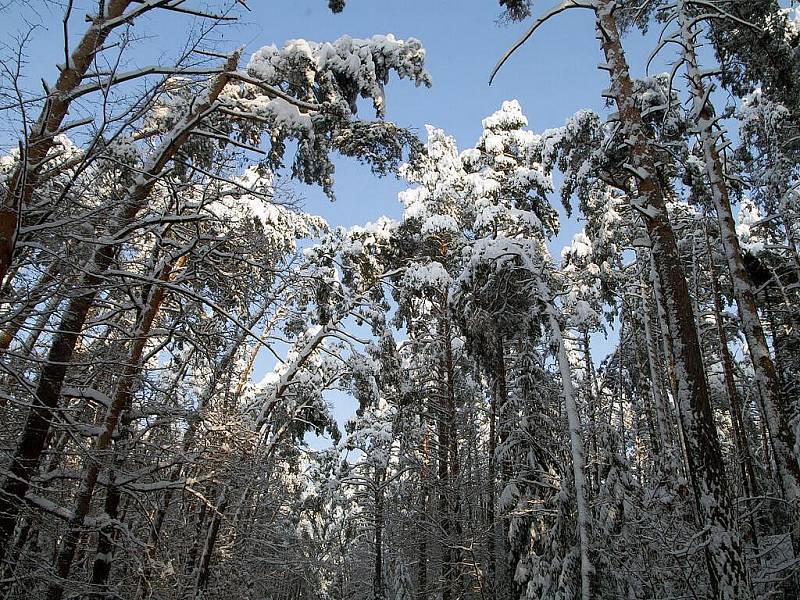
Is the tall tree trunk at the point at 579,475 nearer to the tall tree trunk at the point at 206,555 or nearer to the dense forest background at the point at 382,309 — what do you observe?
the dense forest background at the point at 382,309

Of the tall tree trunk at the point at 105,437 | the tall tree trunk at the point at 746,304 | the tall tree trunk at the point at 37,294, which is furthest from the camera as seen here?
the tall tree trunk at the point at 746,304

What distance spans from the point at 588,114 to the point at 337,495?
19.4 metres

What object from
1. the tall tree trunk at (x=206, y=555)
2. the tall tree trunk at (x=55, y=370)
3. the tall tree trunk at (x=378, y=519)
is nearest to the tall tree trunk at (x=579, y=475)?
the tall tree trunk at (x=55, y=370)

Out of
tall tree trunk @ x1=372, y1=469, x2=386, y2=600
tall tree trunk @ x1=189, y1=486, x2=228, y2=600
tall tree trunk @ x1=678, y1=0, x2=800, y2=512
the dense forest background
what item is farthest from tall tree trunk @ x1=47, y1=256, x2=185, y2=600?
tall tree trunk @ x1=372, y1=469, x2=386, y2=600

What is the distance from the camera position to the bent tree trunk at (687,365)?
566 cm

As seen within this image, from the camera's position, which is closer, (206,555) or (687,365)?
(687,365)

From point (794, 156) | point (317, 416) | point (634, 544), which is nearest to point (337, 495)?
point (317, 416)

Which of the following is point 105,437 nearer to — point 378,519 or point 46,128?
point 46,128

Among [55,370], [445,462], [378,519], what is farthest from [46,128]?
[378,519]

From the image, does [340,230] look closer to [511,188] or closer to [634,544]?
[511,188]

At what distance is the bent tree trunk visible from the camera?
5660mm

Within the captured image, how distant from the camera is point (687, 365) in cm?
654

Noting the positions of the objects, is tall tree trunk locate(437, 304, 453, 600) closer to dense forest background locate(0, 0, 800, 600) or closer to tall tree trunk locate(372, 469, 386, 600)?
dense forest background locate(0, 0, 800, 600)

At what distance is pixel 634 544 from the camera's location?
894 centimetres
